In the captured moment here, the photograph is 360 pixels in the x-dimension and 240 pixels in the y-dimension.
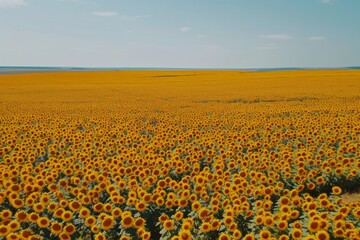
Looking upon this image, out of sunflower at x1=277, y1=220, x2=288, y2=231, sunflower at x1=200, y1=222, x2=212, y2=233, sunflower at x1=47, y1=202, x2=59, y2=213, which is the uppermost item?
sunflower at x1=277, y1=220, x2=288, y2=231

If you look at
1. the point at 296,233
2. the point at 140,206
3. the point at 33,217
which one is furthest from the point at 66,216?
the point at 296,233

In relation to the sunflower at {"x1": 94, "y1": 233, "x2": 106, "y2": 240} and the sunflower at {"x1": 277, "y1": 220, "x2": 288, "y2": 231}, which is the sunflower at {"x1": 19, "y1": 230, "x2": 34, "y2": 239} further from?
the sunflower at {"x1": 277, "y1": 220, "x2": 288, "y2": 231}

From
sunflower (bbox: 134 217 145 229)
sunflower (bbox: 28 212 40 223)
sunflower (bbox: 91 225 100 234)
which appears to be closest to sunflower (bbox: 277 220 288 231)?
sunflower (bbox: 134 217 145 229)

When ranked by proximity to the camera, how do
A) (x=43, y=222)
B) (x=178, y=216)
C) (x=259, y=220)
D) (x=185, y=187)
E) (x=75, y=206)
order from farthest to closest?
1. (x=185, y=187)
2. (x=75, y=206)
3. (x=178, y=216)
4. (x=43, y=222)
5. (x=259, y=220)

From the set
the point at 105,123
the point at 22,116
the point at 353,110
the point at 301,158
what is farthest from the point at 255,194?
the point at 22,116

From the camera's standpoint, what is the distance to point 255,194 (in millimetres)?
7426

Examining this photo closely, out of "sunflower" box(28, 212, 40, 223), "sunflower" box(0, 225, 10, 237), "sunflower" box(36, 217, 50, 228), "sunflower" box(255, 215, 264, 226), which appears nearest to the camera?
"sunflower" box(255, 215, 264, 226)

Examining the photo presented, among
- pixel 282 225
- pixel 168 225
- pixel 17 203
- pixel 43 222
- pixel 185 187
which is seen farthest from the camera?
pixel 185 187

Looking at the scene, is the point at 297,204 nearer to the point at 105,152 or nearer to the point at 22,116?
the point at 105,152

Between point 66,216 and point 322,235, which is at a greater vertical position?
point 322,235

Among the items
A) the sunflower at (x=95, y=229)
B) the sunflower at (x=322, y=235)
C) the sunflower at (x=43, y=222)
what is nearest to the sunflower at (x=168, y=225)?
the sunflower at (x=95, y=229)

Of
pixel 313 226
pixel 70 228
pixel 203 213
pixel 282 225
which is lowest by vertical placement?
pixel 70 228

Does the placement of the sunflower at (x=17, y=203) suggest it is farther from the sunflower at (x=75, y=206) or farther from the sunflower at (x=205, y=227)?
the sunflower at (x=205, y=227)

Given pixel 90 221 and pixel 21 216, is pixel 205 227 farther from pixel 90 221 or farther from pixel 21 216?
pixel 21 216
